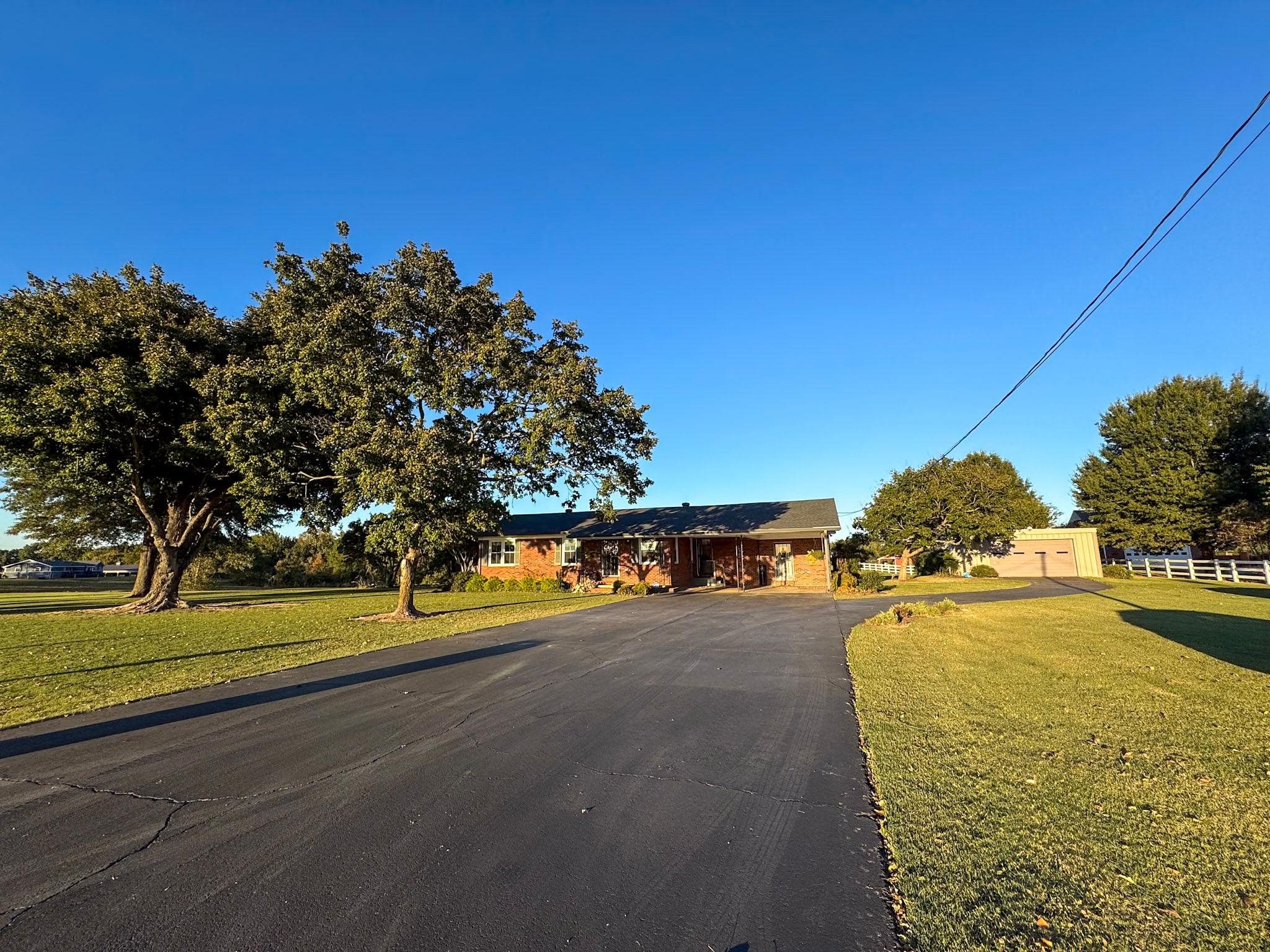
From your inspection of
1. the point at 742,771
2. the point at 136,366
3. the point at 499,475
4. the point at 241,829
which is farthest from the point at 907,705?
the point at 136,366

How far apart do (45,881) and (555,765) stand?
297cm

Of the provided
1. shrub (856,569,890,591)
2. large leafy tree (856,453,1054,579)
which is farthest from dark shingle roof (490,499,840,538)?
large leafy tree (856,453,1054,579)

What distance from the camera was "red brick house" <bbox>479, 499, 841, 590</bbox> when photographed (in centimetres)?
2522

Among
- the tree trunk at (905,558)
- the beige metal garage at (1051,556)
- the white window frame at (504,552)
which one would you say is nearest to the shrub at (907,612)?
the tree trunk at (905,558)

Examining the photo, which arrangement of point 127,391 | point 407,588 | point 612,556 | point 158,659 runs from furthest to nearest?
point 612,556 → point 407,588 → point 127,391 → point 158,659

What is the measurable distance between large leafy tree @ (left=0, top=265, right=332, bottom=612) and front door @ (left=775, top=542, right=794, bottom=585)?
794 inches

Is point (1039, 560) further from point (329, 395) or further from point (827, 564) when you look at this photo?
point (329, 395)

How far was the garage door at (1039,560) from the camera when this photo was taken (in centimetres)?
3144

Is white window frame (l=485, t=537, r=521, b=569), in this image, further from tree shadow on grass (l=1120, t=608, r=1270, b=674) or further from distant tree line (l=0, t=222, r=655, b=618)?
tree shadow on grass (l=1120, t=608, r=1270, b=674)

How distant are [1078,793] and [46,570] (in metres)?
96.7

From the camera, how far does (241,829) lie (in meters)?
3.54

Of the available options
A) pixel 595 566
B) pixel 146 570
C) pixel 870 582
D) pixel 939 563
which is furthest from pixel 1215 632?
pixel 146 570

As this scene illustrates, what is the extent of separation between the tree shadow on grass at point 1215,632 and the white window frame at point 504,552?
75.9ft

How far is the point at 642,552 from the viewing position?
2591 centimetres
